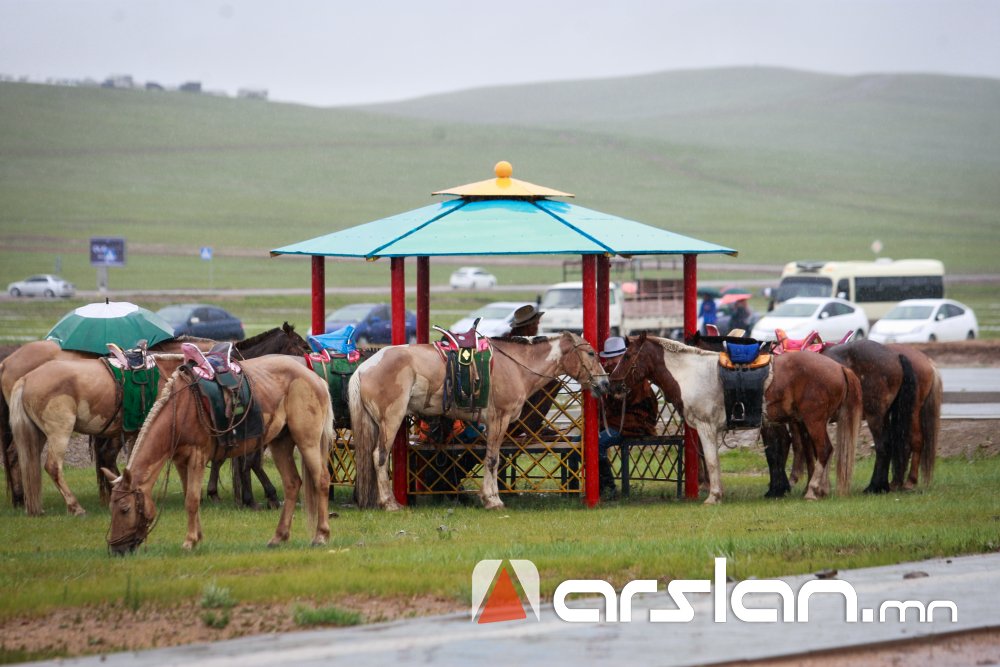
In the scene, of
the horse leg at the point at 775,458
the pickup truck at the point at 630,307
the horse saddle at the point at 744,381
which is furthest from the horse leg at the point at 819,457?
the pickup truck at the point at 630,307

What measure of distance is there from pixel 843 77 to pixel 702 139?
50.1m

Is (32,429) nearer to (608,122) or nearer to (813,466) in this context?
(813,466)

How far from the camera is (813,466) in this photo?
14609 millimetres

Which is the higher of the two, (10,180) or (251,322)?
(10,180)

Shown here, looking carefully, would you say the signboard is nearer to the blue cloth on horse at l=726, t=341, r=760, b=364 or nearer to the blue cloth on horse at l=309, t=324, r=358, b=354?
the blue cloth on horse at l=309, t=324, r=358, b=354

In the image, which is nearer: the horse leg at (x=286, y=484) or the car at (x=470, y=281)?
the horse leg at (x=286, y=484)

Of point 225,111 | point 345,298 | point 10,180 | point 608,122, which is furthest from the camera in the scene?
point 608,122

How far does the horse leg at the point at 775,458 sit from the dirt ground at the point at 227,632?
6.64 metres

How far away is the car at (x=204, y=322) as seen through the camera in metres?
37.7

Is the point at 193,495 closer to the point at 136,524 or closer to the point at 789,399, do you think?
the point at 136,524

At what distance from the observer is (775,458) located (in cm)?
1455

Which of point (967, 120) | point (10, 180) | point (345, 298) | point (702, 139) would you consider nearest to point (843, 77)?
point (967, 120)

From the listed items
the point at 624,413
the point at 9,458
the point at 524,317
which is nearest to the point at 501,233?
the point at 524,317

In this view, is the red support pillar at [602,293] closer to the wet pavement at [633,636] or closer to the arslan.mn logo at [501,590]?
the arslan.mn logo at [501,590]
